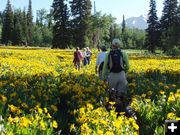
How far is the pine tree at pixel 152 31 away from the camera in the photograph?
74000 millimetres

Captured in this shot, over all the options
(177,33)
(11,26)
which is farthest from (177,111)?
(11,26)

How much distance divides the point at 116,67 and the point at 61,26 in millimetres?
63103

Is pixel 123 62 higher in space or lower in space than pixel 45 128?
higher

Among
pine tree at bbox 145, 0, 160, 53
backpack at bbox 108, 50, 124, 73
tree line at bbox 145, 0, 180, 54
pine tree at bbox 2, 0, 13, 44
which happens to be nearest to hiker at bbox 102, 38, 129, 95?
backpack at bbox 108, 50, 124, 73

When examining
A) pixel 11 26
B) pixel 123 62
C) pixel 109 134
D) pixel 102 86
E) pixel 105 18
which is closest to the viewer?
pixel 109 134

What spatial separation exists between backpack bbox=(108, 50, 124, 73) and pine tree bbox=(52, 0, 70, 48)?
201 ft

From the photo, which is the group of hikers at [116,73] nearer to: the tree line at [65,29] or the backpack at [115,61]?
the backpack at [115,61]

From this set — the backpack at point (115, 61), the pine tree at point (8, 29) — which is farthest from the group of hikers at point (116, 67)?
the pine tree at point (8, 29)

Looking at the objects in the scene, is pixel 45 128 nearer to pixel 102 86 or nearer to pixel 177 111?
pixel 177 111

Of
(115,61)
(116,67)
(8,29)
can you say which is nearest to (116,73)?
(116,67)

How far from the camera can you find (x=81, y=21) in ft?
234

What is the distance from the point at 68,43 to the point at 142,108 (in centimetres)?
6359

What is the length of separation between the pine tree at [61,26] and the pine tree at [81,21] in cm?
148

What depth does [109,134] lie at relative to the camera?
18.7 feet
